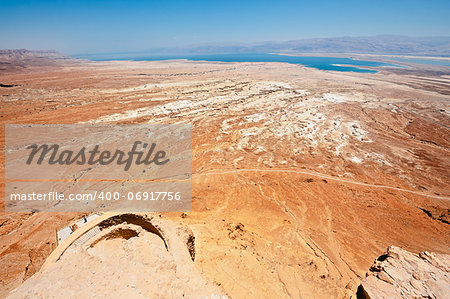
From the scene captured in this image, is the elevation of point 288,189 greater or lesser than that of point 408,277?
lesser

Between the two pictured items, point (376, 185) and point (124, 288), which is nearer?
point (124, 288)

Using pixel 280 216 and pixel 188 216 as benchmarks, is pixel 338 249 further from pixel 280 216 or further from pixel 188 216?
pixel 188 216

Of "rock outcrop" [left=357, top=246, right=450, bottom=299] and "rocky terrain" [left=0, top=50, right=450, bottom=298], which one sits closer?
"rock outcrop" [left=357, top=246, right=450, bottom=299]

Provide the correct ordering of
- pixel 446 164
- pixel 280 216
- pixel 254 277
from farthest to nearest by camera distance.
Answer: pixel 446 164
pixel 280 216
pixel 254 277

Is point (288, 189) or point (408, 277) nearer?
point (408, 277)

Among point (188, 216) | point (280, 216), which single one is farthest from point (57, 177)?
point (280, 216)
